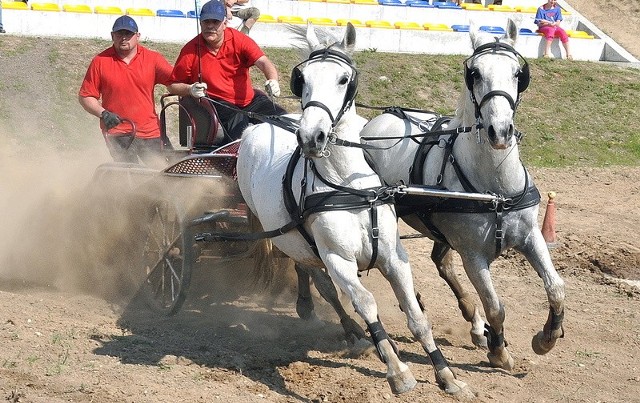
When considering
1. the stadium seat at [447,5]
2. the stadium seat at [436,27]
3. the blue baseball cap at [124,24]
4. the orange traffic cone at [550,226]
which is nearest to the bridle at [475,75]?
the blue baseball cap at [124,24]

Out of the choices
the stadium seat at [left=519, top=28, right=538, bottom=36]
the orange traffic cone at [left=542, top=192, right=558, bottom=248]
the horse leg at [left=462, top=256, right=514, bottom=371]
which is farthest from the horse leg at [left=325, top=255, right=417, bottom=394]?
the stadium seat at [left=519, top=28, right=538, bottom=36]

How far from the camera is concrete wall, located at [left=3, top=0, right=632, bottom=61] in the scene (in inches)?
707

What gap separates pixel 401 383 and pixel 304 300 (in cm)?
221

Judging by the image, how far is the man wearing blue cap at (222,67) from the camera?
8.09 m

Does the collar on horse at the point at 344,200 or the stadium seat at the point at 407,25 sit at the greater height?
the collar on horse at the point at 344,200

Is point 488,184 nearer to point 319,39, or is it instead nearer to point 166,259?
point 319,39

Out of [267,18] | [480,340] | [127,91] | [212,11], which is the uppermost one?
Answer: [212,11]

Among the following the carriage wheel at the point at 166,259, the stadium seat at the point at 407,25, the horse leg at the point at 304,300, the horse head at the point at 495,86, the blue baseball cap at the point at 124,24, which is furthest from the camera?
the stadium seat at the point at 407,25

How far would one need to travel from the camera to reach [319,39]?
6141mm

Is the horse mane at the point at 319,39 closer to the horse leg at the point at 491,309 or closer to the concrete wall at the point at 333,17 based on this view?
the horse leg at the point at 491,309

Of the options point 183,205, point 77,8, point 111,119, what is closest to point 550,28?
point 77,8

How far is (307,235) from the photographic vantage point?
243 inches

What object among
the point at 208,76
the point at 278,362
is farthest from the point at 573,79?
the point at 278,362

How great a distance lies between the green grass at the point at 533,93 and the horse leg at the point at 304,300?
7164 mm
